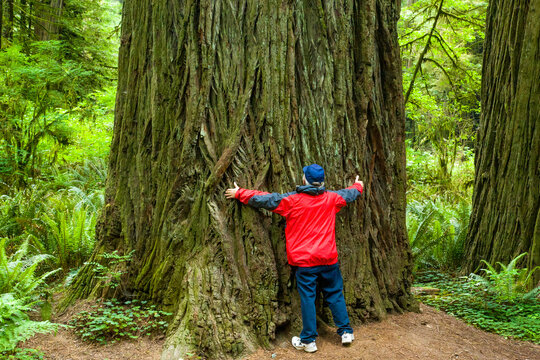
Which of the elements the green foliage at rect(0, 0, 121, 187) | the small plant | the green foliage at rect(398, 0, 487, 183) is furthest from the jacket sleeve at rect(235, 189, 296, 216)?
the green foliage at rect(398, 0, 487, 183)

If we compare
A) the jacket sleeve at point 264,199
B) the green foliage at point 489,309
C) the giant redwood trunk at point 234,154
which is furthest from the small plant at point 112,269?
the green foliage at point 489,309

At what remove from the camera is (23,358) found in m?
2.97

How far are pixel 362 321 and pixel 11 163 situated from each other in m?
7.32

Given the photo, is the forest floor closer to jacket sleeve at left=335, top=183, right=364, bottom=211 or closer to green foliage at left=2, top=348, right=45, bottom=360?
green foliage at left=2, top=348, right=45, bottom=360

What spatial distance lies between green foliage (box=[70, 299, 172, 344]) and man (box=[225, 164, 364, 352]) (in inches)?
47.3

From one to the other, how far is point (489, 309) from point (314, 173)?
303 cm

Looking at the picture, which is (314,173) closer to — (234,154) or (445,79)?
(234,154)

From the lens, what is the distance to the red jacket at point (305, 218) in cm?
355

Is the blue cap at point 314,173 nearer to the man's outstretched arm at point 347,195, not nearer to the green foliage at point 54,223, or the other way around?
the man's outstretched arm at point 347,195

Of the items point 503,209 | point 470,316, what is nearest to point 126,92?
point 470,316

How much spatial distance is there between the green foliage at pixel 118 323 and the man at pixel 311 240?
3.95 ft

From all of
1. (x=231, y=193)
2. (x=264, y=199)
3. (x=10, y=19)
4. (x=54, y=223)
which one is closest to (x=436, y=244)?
(x=264, y=199)

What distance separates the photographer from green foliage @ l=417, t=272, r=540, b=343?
14.5ft

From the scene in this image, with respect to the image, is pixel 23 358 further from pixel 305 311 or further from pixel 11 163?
pixel 11 163
